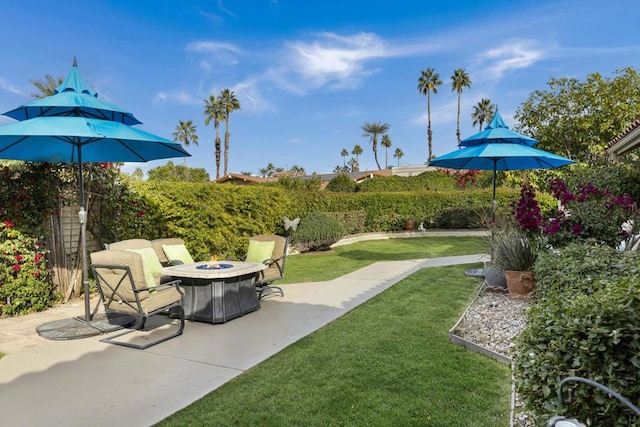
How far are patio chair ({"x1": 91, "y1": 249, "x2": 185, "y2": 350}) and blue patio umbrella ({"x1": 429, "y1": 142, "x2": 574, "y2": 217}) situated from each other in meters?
5.95

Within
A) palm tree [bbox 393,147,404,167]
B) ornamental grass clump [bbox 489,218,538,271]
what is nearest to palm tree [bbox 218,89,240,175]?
ornamental grass clump [bbox 489,218,538,271]

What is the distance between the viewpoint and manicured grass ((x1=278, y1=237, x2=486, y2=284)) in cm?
946

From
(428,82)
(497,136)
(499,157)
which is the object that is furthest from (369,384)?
(428,82)

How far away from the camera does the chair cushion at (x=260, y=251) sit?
7.17m

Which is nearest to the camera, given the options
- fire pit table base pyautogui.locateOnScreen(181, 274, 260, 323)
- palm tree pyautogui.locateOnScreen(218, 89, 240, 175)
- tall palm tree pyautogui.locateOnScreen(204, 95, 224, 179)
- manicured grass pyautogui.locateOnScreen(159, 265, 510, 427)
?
manicured grass pyautogui.locateOnScreen(159, 265, 510, 427)

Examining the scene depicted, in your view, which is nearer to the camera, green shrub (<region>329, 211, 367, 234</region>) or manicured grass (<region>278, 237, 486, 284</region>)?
manicured grass (<region>278, 237, 486, 284</region>)

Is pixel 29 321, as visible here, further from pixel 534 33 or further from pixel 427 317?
pixel 534 33

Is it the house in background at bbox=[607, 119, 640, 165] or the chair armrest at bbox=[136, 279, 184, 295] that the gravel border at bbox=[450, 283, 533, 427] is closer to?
the chair armrest at bbox=[136, 279, 184, 295]

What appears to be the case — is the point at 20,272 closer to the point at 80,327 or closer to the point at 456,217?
the point at 80,327

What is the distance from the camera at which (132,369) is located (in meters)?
3.95

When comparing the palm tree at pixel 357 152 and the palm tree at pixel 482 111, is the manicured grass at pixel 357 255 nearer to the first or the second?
the palm tree at pixel 482 111

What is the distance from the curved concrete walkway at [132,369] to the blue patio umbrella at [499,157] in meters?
4.01

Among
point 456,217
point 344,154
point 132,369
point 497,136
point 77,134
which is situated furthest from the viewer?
point 344,154

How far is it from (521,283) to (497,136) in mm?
3060
